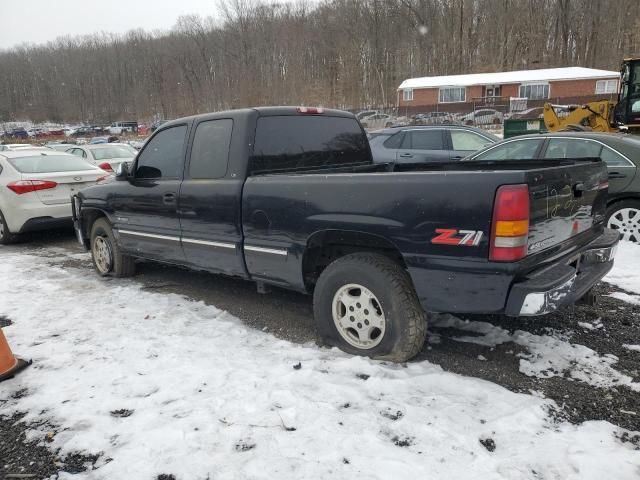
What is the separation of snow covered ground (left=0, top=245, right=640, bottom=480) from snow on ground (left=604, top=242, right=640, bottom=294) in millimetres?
1767

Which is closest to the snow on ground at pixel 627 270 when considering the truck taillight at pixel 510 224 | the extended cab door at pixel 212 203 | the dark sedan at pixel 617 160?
the dark sedan at pixel 617 160

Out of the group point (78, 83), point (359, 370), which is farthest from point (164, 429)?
point (78, 83)

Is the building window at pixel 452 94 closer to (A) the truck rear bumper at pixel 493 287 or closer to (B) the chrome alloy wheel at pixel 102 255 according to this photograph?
(B) the chrome alloy wheel at pixel 102 255

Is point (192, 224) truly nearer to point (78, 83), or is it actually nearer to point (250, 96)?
point (250, 96)

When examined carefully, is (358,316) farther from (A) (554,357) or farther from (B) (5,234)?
(B) (5,234)

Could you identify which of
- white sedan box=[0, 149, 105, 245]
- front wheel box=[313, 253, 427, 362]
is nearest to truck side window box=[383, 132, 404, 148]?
white sedan box=[0, 149, 105, 245]

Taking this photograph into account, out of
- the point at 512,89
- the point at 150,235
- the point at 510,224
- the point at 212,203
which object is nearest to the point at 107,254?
the point at 150,235

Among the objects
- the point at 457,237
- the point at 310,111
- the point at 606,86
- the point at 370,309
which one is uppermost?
the point at 606,86

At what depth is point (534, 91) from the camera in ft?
136

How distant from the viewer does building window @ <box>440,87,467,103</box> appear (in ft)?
142

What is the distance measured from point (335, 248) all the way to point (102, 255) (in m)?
Result: 3.63

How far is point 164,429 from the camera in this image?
263cm

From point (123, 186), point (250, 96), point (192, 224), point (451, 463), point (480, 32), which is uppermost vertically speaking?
point (480, 32)

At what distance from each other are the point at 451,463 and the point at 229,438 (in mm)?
1161
